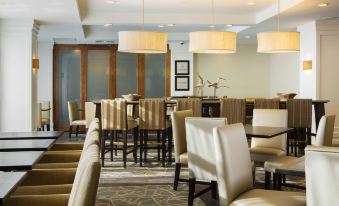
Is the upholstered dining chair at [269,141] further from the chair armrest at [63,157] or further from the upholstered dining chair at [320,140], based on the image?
the chair armrest at [63,157]

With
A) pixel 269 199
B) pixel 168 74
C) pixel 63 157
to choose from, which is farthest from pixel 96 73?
pixel 269 199

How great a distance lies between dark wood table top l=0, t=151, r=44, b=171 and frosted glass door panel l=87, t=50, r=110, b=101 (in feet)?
30.2

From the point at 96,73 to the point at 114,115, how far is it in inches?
233

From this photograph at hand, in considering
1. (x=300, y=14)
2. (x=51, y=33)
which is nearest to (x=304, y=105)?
(x=300, y=14)

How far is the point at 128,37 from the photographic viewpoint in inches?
247

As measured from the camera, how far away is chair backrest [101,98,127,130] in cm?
634

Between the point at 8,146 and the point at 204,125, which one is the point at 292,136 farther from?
the point at 8,146

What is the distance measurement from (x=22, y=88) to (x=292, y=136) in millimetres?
5124

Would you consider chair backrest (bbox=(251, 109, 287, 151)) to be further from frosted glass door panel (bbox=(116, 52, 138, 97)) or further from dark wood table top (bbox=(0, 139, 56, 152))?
frosted glass door panel (bbox=(116, 52, 138, 97))

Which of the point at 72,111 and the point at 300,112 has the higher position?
the point at 300,112

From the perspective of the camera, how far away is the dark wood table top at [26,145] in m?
3.10

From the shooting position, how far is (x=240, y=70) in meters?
12.5

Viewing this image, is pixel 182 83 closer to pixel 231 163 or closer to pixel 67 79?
pixel 67 79

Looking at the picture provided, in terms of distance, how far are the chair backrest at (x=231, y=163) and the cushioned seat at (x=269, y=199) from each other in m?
0.06
